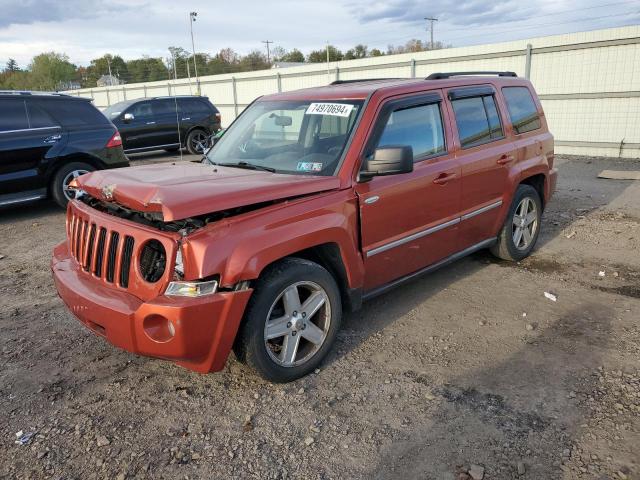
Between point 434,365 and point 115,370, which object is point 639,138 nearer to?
point 434,365

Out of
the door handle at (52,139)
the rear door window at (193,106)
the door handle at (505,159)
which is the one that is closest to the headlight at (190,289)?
the door handle at (505,159)

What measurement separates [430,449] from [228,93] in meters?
22.4

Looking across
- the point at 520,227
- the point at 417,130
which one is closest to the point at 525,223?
the point at 520,227

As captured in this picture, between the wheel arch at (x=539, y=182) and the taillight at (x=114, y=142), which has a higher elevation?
the taillight at (x=114, y=142)

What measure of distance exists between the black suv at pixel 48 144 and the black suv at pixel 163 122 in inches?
205

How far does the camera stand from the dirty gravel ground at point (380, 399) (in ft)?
8.79

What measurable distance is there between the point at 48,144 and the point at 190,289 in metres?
6.23

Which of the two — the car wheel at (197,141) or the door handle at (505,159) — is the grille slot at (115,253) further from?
the car wheel at (197,141)

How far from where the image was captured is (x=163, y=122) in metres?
14.6

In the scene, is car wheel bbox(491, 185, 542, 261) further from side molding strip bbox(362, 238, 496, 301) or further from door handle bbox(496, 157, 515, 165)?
door handle bbox(496, 157, 515, 165)

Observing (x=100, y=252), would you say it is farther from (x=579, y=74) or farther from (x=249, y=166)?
(x=579, y=74)

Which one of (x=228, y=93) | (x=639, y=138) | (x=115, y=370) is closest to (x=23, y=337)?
(x=115, y=370)

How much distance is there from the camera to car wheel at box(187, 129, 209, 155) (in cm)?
1502

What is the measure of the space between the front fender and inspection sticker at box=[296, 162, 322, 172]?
0.93 feet
